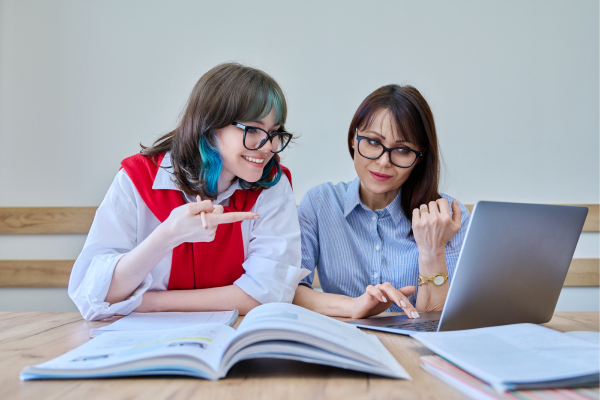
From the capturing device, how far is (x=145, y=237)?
48.0 inches

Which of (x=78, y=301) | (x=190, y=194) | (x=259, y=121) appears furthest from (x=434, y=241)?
(x=78, y=301)

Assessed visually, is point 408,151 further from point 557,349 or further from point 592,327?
point 557,349

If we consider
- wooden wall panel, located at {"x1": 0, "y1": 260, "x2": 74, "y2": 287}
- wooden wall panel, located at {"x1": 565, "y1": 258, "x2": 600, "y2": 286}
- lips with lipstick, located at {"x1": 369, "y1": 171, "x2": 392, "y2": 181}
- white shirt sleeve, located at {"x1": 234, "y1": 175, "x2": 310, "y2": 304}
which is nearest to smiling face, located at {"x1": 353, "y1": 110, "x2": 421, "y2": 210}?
lips with lipstick, located at {"x1": 369, "y1": 171, "x2": 392, "y2": 181}

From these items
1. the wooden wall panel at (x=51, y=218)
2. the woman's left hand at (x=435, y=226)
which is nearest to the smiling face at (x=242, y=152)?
the woman's left hand at (x=435, y=226)

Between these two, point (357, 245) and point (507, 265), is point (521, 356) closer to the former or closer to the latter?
point (507, 265)

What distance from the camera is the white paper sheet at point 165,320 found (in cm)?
85

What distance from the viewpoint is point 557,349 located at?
1.95ft

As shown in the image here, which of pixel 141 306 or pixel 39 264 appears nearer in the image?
pixel 141 306

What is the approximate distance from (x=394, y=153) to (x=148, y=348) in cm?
104

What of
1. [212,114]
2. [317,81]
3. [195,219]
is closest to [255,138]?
[212,114]

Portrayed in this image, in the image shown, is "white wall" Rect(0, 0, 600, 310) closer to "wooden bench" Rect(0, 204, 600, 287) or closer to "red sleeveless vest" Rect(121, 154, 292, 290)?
"wooden bench" Rect(0, 204, 600, 287)

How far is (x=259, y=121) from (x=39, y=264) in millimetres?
1758

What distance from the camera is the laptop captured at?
2.46ft

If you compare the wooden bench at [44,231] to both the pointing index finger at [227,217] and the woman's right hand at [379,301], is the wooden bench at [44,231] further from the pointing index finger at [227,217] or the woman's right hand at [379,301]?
the pointing index finger at [227,217]
